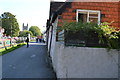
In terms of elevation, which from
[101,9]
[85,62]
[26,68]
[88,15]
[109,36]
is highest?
[101,9]

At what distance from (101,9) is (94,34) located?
13.3 feet

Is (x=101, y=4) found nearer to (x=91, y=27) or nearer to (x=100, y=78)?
(x=91, y=27)

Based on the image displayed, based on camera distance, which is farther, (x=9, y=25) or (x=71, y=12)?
(x=9, y=25)

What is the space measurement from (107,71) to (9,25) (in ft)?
161

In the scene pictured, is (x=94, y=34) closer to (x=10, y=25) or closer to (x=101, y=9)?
(x=101, y=9)

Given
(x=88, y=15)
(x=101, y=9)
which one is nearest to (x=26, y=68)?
(x=88, y=15)

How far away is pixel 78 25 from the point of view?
5340 millimetres

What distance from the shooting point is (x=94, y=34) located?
210 inches

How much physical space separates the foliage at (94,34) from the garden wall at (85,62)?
30 centimetres

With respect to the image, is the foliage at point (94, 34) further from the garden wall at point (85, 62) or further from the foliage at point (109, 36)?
the garden wall at point (85, 62)

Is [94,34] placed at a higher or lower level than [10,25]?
lower

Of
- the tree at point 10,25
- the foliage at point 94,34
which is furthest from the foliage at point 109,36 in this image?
the tree at point 10,25

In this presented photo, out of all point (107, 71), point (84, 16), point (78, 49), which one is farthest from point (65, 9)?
point (107, 71)

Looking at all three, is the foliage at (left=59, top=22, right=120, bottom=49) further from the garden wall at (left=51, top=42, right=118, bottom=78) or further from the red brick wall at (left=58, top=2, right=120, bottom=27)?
the red brick wall at (left=58, top=2, right=120, bottom=27)
